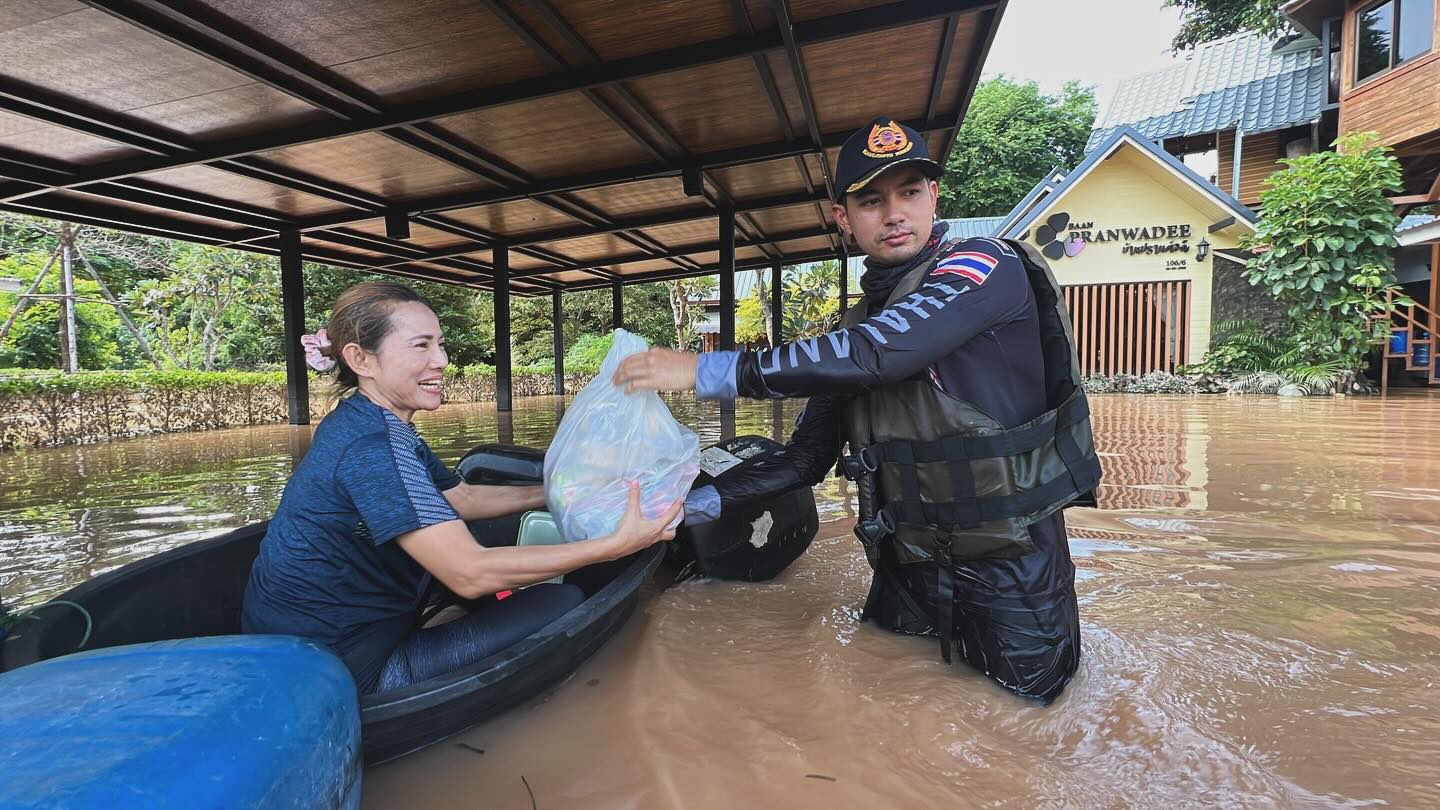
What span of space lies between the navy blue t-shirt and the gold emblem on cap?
1.60 metres

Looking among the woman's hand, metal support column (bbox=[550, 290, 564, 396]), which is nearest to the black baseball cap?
the woman's hand

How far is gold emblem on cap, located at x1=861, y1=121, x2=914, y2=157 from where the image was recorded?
2.04 meters

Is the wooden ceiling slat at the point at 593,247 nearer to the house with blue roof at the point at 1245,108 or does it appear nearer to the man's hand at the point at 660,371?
the man's hand at the point at 660,371

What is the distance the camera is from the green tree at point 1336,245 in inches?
481

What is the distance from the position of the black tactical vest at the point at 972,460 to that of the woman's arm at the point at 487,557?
883mm

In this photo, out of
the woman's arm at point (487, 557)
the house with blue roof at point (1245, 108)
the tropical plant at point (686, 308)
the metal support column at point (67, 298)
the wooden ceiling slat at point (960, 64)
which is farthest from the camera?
the tropical plant at point (686, 308)

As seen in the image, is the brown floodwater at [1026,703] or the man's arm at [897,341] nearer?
the brown floodwater at [1026,703]

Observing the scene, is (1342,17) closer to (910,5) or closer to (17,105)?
(910,5)

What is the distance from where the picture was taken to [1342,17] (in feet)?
50.1

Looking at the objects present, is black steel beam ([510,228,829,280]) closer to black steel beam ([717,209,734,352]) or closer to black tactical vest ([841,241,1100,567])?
black steel beam ([717,209,734,352])

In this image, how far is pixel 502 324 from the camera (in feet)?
43.7

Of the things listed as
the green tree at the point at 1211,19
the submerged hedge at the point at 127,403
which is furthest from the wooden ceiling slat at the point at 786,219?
the green tree at the point at 1211,19

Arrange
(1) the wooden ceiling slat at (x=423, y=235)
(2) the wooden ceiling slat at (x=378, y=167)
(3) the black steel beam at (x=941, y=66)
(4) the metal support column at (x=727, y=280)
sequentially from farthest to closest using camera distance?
(1) the wooden ceiling slat at (x=423, y=235)
(4) the metal support column at (x=727, y=280)
(2) the wooden ceiling slat at (x=378, y=167)
(3) the black steel beam at (x=941, y=66)

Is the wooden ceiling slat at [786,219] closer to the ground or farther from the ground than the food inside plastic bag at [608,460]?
farther from the ground
